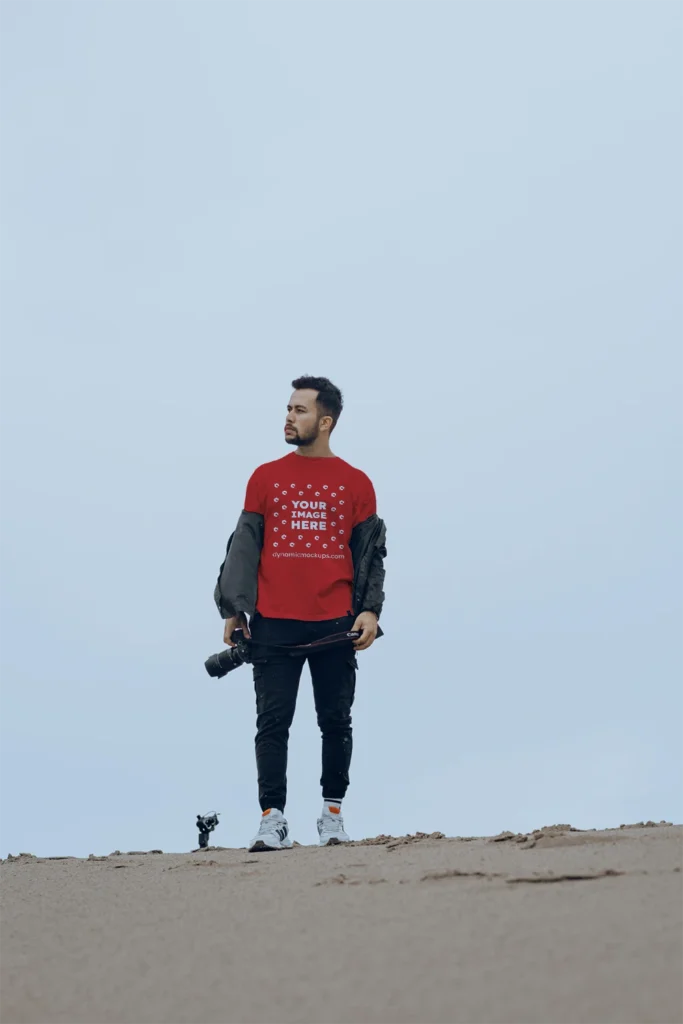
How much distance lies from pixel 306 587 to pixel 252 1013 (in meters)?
3.10

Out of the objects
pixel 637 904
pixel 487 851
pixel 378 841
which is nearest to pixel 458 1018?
pixel 637 904

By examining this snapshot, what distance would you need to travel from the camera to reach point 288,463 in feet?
18.1

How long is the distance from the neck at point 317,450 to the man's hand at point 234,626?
810mm

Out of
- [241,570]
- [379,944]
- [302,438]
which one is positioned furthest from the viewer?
[302,438]

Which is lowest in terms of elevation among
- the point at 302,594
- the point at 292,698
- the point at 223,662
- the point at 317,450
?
the point at 292,698

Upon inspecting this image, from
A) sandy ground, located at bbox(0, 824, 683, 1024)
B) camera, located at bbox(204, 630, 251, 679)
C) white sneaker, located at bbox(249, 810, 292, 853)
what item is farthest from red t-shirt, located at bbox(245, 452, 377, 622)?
sandy ground, located at bbox(0, 824, 683, 1024)

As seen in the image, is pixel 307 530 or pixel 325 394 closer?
pixel 307 530

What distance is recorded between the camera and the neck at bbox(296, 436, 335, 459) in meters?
5.55

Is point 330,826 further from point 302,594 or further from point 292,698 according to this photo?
point 302,594

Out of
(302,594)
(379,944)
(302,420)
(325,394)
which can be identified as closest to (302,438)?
(302,420)

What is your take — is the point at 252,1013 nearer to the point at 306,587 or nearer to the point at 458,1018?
the point at 458,1018

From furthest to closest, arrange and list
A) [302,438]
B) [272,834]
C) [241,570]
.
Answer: [302,438]
[241,570]
[272,834]

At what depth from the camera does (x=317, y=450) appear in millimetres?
5570

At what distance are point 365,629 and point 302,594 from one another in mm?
314
